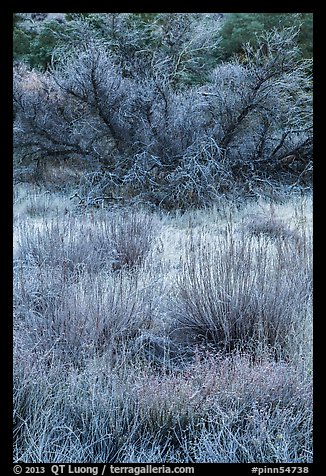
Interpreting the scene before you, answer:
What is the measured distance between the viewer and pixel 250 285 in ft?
12.2

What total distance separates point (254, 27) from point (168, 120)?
6.50m

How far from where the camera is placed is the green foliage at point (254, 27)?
14742 mm

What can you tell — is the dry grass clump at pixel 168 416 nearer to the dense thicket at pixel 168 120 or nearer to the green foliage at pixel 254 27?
the dense thicket at pixel 168 120

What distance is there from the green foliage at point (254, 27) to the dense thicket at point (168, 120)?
352 centimetres

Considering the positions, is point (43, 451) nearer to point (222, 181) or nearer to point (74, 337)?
point (74, 337)

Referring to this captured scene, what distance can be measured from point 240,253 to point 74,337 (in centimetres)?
137

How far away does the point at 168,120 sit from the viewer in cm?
1064

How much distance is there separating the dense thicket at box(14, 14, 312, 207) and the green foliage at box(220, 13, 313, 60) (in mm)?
3519

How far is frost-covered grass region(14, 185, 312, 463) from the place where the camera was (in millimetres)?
2662

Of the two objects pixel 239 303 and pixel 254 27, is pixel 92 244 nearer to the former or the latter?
pixel 239 303

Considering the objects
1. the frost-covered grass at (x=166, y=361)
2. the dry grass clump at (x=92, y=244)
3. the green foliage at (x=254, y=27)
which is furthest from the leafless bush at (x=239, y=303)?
the green foliage at (x=254, y=27)

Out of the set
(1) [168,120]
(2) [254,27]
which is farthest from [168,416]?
(2) [254,27]

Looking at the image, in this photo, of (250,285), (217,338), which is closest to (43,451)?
(217,338)

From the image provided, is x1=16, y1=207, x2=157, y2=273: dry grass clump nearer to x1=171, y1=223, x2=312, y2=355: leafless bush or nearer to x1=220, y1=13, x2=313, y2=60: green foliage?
x1=171, y1=223, x2=312, y2=355: leafless bush
